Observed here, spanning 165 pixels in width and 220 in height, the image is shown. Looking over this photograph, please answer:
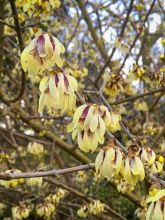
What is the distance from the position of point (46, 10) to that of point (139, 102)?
252 cm

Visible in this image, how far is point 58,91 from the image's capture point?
3.95 ft

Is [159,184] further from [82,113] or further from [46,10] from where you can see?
[46,10]

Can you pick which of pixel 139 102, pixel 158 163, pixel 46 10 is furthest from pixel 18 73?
pixel 158 163

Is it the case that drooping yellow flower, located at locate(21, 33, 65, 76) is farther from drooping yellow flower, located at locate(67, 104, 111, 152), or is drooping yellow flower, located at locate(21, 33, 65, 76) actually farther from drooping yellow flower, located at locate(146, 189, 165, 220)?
drooping yellow flower, located at locate(146, 189, 165, 220)

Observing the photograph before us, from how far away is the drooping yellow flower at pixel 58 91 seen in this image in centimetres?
120

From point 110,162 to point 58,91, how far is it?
25cm

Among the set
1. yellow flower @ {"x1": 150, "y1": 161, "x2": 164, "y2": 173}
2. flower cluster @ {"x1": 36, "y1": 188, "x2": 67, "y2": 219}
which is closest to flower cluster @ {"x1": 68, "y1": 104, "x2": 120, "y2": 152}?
yellow flower @ {"x1": 150, "y1": 161, "x2": 164, "y2": 173}

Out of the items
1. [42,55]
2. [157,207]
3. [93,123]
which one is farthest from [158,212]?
[42,55]

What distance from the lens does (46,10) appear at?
239 cm

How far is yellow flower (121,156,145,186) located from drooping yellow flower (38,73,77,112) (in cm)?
23

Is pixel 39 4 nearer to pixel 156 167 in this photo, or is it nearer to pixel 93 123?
pixel 156 167

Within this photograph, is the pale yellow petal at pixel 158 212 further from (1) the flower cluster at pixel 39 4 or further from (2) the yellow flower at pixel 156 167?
(1) the flower cluster at pixel 39 4

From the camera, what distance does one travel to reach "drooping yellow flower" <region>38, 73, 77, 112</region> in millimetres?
1204

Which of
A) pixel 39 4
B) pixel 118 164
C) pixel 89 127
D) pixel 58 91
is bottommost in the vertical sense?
pixel 118 164
